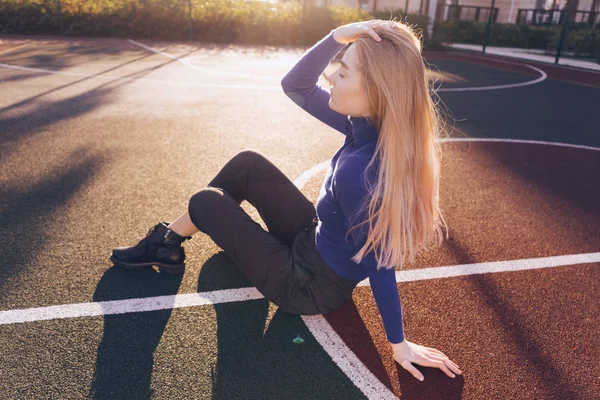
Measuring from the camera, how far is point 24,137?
19.5ft

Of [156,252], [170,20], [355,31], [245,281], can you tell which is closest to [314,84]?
[355,31]

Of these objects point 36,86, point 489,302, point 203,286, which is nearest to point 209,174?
point 203,286

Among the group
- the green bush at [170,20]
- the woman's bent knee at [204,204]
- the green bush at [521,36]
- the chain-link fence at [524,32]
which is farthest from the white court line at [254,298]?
the green bush at [521,36]

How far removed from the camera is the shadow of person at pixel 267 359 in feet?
7.95

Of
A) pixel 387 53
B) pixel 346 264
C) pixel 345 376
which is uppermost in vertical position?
pixel 387 53

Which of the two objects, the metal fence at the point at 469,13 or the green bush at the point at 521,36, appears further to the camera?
the metal fence at the point at 469,13

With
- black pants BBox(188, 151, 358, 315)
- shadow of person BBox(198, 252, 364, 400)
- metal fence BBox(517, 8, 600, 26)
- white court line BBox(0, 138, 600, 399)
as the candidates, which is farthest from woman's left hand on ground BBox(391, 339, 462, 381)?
metal fence BBox(517, 8, 600, 26)

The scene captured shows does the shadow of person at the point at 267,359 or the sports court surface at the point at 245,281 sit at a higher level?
the sports court surface at the point at 245,281

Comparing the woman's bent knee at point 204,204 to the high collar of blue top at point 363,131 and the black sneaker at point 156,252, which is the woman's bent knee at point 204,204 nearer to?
the black sneaker at point 156,252

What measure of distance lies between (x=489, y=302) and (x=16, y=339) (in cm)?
283

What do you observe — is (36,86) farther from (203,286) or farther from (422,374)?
(422,374)

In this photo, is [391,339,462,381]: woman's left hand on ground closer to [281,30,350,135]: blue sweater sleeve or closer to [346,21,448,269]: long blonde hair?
[346,21,448,269]: long blonde hair

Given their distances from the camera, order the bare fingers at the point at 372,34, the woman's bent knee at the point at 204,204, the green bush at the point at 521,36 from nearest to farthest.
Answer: the bare fingers at the point at 372,34 → the woman's bent knee at the point at 204,204 → the green bush at the point at 521,36

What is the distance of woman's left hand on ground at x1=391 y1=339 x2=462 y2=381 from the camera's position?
249 centimetres
